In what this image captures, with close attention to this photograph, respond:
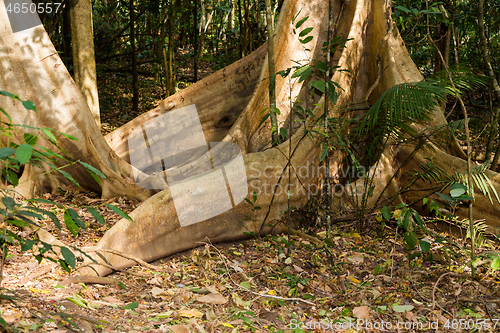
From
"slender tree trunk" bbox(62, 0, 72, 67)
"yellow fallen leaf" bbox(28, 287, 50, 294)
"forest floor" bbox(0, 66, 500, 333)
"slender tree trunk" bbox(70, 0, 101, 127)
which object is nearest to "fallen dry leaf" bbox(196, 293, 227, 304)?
"forest floor" bbox(0, 66, 500, 333)

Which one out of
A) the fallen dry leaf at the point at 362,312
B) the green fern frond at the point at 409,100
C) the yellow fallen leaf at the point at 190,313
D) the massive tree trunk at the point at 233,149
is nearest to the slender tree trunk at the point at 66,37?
the massive tree trunk at the point at 233,149

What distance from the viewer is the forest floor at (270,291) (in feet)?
6.15

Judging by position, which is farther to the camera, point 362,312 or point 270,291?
point 270,291

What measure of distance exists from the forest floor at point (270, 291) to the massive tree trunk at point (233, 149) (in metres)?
0.22

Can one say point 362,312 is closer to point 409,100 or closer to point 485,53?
point 409,100

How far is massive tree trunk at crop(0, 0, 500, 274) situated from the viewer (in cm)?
277

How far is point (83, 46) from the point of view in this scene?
3760 millimetres

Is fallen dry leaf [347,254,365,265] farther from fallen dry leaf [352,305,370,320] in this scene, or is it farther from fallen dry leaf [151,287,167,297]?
fallen dry leaf [151,287,167,297]

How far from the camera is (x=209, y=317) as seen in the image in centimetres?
197

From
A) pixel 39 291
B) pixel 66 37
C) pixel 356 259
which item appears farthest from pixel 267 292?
pixel 66 37

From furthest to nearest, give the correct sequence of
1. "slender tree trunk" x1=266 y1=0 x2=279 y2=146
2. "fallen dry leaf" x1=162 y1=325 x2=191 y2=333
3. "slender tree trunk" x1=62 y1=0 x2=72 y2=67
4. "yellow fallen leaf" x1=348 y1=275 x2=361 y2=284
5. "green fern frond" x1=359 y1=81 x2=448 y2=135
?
"slender tree trunk" x1=62 y1=0 x2=72 y2=67, "slender tree trunk" x1=266 y1=0 x2=279 y2=146, "green fern frond" x1=359 y1=81 x2=448 y2=135, "yellow fallen leaf" x1=348 y1=275 x2=361 y2=284, "fallen dry leaf" x1=162 y1=325 x2=191 y2=333

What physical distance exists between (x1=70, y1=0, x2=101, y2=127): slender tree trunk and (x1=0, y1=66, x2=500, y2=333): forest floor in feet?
5.24

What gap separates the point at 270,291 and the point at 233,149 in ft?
4.61

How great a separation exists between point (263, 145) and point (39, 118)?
193cm
